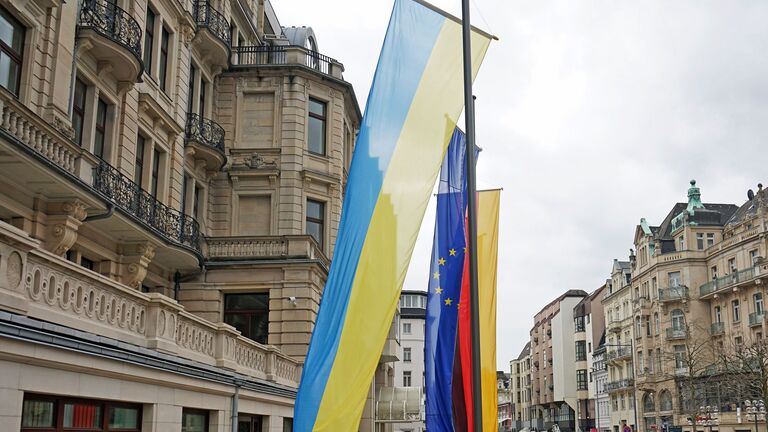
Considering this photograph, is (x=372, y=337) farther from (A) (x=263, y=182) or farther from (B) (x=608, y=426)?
(B) (x=608, y=426)

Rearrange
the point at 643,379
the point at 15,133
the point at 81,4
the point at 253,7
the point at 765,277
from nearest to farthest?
the point at 15,133 → the point at 81,4 → the point at 253,7 → the point at 765,277 → the point at 643,379

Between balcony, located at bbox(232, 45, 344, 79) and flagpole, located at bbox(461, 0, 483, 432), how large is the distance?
23.3m

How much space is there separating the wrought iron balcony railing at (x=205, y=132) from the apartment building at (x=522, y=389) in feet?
370

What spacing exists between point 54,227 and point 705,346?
63631mm

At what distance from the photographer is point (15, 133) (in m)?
14.4

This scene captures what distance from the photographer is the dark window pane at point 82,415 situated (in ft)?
33.6

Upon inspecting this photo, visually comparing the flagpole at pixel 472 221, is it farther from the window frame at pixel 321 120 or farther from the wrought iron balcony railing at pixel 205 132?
the window frame at pixel 321 120

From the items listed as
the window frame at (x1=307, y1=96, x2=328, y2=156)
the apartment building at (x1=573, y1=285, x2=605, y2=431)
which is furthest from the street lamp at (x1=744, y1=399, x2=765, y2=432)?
the apartment building at (x1=573, y1=285, x2=605, y2=431)

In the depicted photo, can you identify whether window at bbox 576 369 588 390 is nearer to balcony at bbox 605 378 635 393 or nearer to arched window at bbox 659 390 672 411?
balcony at bbox 605 378 635 393

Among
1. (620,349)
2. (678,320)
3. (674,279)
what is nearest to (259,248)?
(674,279)

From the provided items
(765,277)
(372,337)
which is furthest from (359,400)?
(765,277)

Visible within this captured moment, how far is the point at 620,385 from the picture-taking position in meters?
85.7

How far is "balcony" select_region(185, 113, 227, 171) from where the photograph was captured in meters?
26.9

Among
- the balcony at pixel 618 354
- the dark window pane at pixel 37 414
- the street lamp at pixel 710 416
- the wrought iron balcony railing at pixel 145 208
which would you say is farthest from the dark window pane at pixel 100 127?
the balcony at pixel 618 354
